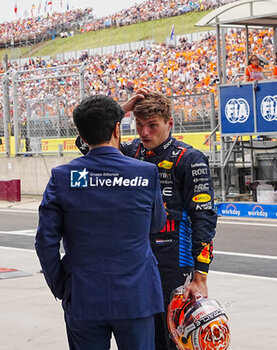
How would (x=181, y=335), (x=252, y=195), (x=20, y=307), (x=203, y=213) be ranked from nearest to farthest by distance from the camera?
(x=181, y=335)
(x=203, y=213)
(x=20, y=307)
(x=252, y=195)

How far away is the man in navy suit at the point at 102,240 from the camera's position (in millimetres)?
3129

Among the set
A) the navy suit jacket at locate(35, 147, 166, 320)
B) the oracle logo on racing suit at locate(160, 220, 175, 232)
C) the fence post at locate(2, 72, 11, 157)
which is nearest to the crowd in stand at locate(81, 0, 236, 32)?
the fence post at locate(2, 72, 11, 157)

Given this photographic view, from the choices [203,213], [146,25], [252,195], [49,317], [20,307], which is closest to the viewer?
[203,213]

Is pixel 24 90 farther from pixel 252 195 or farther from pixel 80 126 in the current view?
pixel 80 126

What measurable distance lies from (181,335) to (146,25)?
2838 inches

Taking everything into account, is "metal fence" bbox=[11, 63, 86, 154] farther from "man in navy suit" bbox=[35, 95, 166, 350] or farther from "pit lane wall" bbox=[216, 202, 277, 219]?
"man in navy suit" bbox=[35, 95, 166, 350]

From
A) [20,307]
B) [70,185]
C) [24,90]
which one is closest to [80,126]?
[70,185]

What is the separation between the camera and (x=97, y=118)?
10.7ft

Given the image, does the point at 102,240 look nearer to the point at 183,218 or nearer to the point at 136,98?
the point at 183,218

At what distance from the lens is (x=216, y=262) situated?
32.9 ft

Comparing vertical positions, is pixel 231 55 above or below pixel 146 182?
above

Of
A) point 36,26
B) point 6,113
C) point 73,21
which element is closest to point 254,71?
point 6,113

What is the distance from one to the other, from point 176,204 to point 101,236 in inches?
39.0

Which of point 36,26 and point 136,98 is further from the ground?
point 36,26
